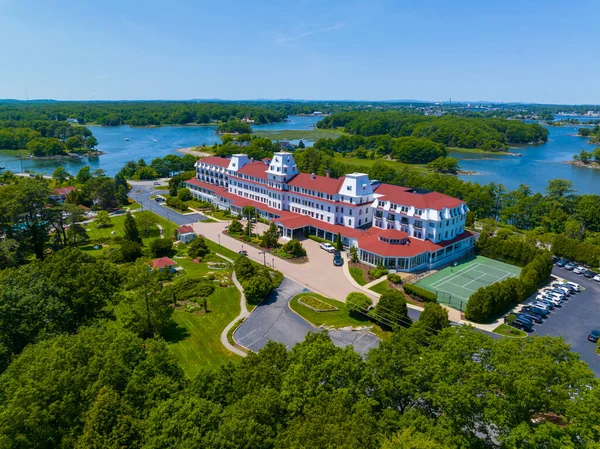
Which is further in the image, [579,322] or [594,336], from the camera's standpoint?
[579,322]

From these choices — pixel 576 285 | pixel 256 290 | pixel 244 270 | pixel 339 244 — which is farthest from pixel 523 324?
pixel 244 270

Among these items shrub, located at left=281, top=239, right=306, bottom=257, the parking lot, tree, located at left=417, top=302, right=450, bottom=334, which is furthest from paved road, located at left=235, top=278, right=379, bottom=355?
the parking lot

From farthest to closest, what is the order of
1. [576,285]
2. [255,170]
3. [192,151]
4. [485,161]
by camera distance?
1. [192,151]
2. [485,161]
3. [255,170]
4. [576,285]

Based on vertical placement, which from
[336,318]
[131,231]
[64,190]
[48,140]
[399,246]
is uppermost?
[48,140]

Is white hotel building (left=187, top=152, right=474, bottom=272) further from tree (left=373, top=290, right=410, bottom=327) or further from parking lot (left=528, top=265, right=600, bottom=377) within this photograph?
parking lot (left=528, top=265, right=600, bottom=377)

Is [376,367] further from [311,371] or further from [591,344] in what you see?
[591,344]

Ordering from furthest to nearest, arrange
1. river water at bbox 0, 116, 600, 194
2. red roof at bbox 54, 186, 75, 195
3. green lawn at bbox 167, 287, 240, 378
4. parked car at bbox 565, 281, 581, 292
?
river water at bbox 0, 116, 600, 194, red roof at bbox 54, 186, 75, 195, parked car at bbox 565, 281, 581, 292, green lawn at bbox 167, 287, 240, 378

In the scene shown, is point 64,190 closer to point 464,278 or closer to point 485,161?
point 464,278
